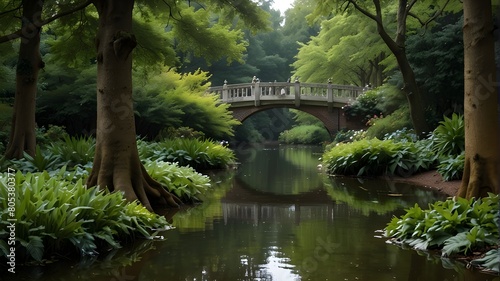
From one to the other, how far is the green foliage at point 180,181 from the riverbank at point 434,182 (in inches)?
190

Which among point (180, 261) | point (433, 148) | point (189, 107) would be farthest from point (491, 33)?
point (189, 107)

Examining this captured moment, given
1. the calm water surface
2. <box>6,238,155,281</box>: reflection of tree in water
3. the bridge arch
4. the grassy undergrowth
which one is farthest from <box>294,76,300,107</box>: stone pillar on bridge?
<box>6,238,155,281</box>: reflection of tree in water

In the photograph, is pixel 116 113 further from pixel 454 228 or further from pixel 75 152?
pixel 454 228

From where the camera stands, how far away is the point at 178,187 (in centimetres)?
1075

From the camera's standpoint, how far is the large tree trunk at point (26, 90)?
1203cm

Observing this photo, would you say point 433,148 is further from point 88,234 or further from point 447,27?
point 88,234

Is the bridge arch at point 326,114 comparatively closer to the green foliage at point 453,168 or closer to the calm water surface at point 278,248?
the green foliage at point 453,168

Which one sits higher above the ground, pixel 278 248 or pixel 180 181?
pixel 180 181

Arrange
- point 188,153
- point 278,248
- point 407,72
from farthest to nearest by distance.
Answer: point 188,153 < point 407,72 < point 278,248

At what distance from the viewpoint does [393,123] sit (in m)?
20.0

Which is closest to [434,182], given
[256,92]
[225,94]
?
[225,94]

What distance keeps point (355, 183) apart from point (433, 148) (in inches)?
95.4

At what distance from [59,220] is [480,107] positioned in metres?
5.47

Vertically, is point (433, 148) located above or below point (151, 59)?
below
